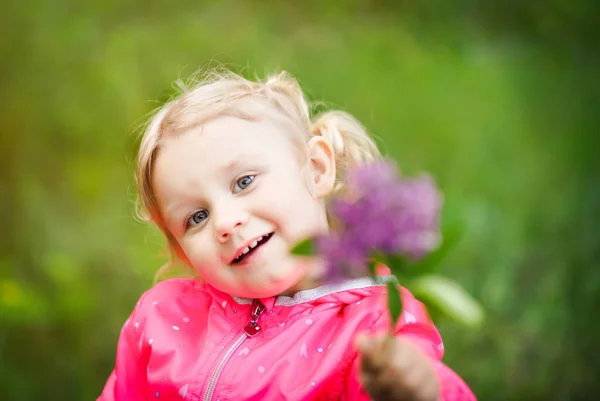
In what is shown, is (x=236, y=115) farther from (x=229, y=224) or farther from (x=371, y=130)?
(x=371, y=130)

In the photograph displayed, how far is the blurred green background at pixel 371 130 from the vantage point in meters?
1.76

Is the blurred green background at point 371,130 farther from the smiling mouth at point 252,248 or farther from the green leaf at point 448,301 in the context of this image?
the green leaf at point 448,301

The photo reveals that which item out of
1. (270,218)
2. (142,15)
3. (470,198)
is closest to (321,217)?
(270,218)

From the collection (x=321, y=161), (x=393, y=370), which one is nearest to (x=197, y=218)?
→ (x=321, y=161)

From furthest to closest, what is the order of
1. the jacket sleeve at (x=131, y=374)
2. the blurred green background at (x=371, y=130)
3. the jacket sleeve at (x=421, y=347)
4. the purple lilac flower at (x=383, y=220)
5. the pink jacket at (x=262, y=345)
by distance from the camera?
the blurred green background at (x=371, y=130) → the jacket sleeve at (x=131, y=374) → the pink jacket at (x=262, y=345) → the jacket sleeve at (x=421, y=347) → the purple lilac flower at (x=383, y=220)

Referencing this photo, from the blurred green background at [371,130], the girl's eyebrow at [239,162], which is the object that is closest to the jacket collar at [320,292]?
the girl's eyebrow at [239,162]

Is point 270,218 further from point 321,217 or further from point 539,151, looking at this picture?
point 539,151

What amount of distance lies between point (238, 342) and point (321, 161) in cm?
28

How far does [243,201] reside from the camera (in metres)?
0.92

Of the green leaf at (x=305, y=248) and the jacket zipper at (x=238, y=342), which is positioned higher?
the green leaf at (x=305, y=248)

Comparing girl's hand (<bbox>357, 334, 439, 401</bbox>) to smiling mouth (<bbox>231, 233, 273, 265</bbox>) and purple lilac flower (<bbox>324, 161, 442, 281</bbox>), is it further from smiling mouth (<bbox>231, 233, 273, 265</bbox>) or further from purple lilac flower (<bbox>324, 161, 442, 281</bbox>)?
smiling mouth (<bbox>231, 233, 273, 265</bbox>)

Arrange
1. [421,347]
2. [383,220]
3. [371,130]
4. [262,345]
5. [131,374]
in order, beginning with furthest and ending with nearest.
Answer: [371,130], [131,374], [262,345], [421,347], [383,220]

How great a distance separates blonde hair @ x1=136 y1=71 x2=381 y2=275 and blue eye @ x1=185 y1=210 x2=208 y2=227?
0.34 ft

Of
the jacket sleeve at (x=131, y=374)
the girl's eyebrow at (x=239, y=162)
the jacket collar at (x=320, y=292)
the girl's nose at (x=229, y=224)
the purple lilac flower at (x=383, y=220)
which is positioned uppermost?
the purple lilac flower at (x=383, y=220)
